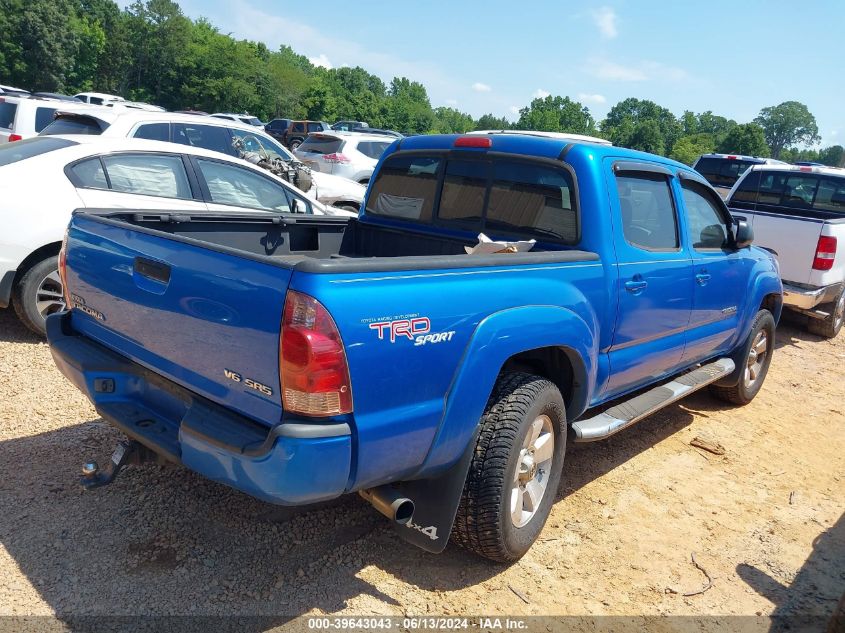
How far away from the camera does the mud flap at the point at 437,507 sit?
9.05ft

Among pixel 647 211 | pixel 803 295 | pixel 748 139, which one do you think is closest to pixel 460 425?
pixel 647 211

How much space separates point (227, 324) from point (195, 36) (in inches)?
3045

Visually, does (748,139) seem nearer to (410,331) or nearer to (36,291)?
(36,291)

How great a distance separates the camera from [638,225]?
391 cm

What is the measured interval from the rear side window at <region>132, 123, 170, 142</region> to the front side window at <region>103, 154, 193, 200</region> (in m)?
2.58

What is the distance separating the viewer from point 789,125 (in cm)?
15800

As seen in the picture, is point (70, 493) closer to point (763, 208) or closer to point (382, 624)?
point (382, 624)

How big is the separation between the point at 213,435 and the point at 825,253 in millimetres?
7328

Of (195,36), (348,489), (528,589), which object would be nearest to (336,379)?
(348,489)

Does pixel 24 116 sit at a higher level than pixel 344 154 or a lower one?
lower

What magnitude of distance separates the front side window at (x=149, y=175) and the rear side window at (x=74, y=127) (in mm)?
2055

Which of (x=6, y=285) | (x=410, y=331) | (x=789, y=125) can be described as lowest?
(x=6, y=285)

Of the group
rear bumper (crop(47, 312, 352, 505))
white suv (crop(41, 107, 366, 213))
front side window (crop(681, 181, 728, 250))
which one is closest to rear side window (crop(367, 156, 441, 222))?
front side window (crop(681, 181, 728, 250))

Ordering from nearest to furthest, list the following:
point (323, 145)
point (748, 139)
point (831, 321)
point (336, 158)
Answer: point (831, 321) < point (336, 158) < point (323, 145) < point (748, 139)
